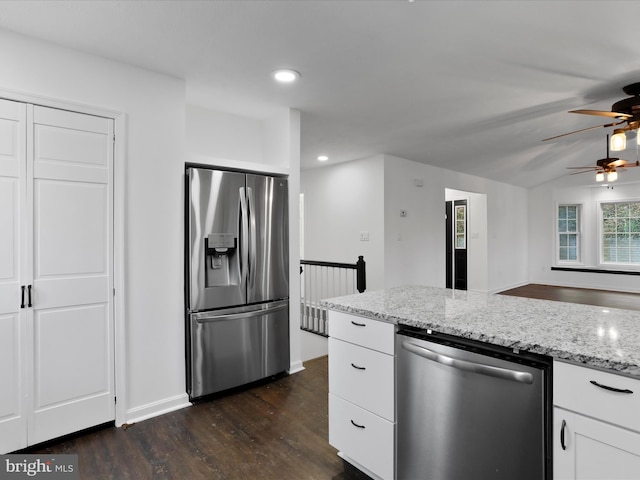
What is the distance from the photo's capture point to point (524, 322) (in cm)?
157

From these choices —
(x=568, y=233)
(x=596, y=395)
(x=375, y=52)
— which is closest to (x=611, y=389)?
(x=596, y=395)

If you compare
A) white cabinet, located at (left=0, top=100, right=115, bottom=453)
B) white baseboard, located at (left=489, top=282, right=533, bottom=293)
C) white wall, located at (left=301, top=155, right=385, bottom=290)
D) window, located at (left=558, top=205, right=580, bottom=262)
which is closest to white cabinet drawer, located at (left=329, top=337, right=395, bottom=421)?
white cabinet, located at (left=0, top=100, right=115, bottom=453)

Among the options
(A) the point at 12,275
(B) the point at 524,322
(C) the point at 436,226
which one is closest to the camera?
(B) the point at 524,322

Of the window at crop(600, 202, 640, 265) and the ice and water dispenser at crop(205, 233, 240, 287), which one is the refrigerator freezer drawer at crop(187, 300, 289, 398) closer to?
the ice and water dispenser at crop(205, 233, 240, 287)

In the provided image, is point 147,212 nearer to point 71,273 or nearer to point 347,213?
point 71,273

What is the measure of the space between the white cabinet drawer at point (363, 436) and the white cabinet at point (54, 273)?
1.60 meters

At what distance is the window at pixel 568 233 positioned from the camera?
28.4 feet

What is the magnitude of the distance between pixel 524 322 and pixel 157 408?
99.1 inches

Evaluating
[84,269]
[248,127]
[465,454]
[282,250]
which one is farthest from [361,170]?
[465,454]

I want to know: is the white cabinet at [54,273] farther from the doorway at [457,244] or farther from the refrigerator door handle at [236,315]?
the doorway at [457,244]

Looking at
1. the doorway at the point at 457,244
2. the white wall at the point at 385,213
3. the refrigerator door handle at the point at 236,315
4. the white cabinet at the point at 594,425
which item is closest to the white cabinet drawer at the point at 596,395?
the white cabinet at the point at 594,425

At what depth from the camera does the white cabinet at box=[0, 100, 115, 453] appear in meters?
2.11

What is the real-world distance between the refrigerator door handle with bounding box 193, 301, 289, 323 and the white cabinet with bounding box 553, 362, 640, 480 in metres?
2.30

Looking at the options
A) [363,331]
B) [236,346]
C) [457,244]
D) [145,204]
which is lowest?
[236,346]
